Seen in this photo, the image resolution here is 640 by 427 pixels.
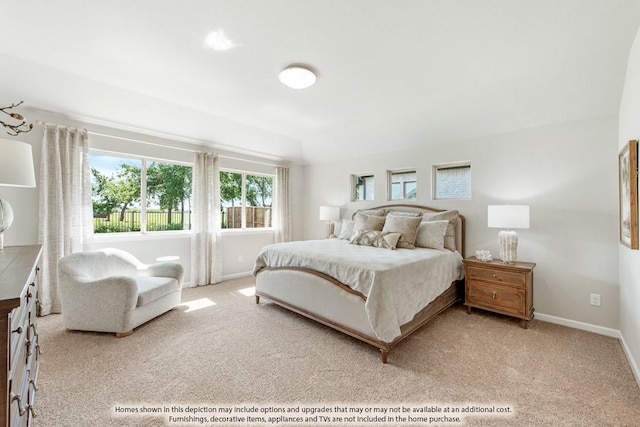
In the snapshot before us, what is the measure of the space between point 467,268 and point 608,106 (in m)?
2.17

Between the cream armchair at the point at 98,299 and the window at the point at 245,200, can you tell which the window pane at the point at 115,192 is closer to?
the cream armchair at the point at 98,299

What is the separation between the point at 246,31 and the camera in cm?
214

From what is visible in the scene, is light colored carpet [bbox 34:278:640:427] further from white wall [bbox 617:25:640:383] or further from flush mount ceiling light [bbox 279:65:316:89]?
flush mount ceiling light [bbox 279:65:316:89]

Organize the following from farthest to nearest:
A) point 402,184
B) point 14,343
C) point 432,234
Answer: point 402,184, point 432,234, point 14,343

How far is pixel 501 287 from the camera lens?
300 cm

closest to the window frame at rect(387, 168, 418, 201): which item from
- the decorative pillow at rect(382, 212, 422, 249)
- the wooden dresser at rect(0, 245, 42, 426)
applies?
the decorative pillow at rect(382, 212, 422, 249)

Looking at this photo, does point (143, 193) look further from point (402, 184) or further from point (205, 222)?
point (402, 184)

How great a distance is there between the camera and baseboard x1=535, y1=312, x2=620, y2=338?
273 centimetres

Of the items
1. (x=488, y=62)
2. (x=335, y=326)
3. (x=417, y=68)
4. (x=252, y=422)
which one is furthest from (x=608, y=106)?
(x=252, y=422)

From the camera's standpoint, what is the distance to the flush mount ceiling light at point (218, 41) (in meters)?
2.18

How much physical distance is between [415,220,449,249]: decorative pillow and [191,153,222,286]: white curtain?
325cm

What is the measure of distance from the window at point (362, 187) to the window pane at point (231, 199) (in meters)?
2.23

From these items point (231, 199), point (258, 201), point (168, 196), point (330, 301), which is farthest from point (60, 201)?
point (330, 301)

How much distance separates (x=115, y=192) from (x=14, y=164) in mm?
2245
